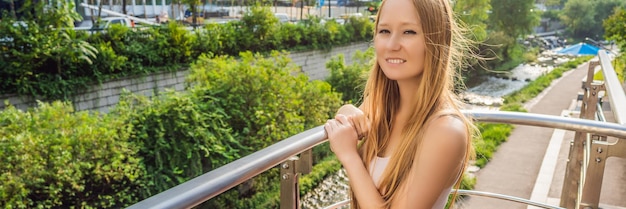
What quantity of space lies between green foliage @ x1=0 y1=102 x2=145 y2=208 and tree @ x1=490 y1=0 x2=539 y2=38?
1666 cm

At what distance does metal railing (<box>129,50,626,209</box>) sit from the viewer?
0.75 meters

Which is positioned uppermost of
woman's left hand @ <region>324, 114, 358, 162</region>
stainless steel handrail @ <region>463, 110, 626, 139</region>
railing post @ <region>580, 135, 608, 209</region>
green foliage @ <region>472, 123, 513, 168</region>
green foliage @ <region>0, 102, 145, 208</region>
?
woman's left hand @ <region>324, 114, 358, 162</region>

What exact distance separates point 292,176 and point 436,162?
0.33 metres

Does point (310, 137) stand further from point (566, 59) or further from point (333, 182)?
point (566, 59)

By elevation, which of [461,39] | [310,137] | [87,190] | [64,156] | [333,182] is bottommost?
[333,182]

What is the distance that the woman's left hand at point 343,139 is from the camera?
0.91 meters

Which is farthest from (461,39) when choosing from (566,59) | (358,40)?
(566,59)

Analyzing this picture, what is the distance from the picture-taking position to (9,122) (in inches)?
208

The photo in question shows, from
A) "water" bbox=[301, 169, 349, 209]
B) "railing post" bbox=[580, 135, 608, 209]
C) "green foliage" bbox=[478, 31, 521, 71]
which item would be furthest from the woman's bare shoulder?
"green foliage" bbox=[478, 31, 521, 71]

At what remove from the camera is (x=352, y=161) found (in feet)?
2.91

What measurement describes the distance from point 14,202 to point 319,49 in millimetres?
10221

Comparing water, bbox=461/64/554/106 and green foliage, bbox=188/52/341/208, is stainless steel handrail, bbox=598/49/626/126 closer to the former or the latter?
green foliage, bbox=188/52/341/208

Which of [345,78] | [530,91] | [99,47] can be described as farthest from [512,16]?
[99,47]

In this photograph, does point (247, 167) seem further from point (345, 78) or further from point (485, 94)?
point (485, 94)
